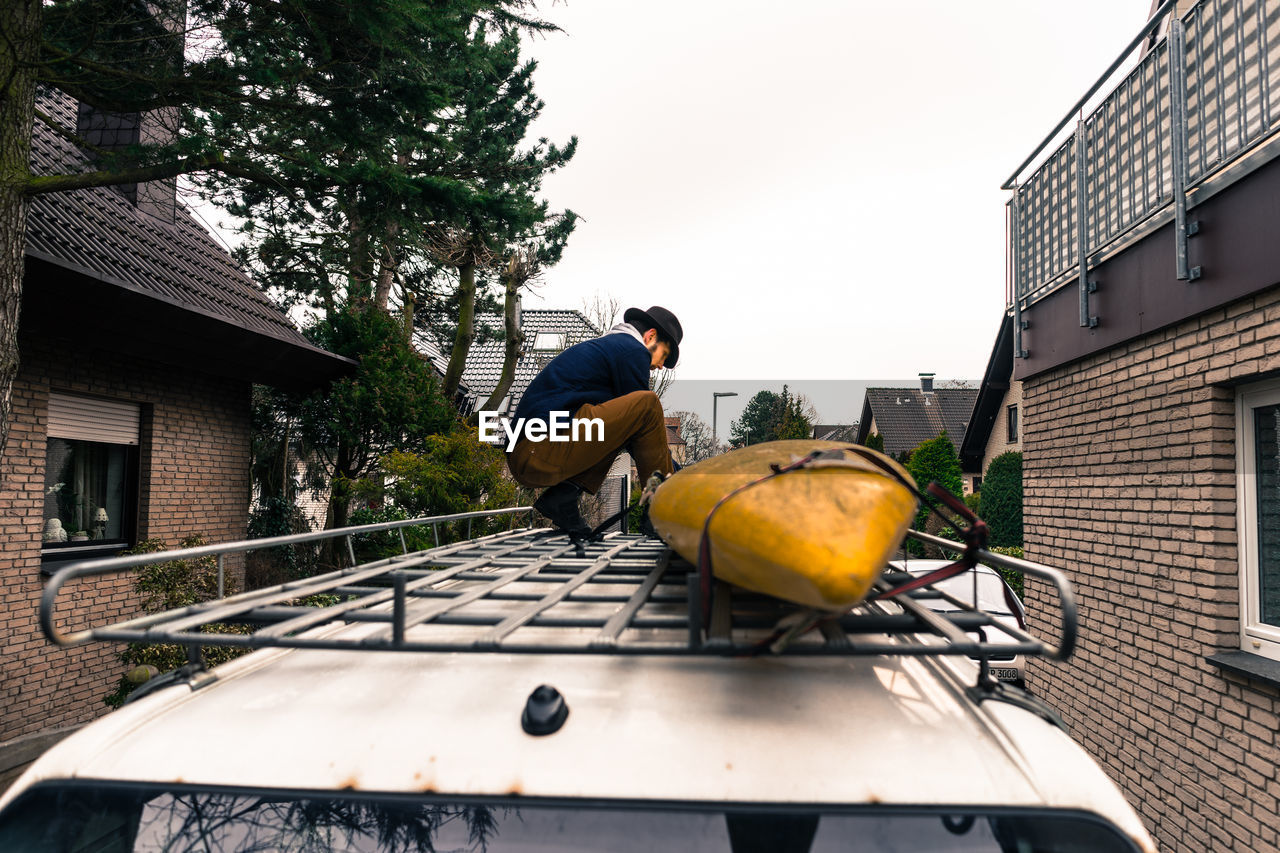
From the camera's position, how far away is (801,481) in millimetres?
1438

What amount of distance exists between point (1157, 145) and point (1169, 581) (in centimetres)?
294

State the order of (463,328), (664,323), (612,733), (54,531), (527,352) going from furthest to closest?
(527,352) < (463,328) < (54,531) < (664,323) < (612,733)

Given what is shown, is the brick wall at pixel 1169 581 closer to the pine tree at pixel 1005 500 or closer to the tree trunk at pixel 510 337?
the tree trunk at pixel 510 337

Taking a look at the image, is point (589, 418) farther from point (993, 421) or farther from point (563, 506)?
point (993, 421)

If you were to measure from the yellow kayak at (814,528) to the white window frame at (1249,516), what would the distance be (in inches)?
137

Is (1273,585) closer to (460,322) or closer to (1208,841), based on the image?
(1208,841)

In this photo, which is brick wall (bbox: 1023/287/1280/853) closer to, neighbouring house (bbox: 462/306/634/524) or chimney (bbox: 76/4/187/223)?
chimney (bbox: 76/4/187/223)

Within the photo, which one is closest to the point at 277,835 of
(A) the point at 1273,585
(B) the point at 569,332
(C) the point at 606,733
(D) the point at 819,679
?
(C) the point at 606,733

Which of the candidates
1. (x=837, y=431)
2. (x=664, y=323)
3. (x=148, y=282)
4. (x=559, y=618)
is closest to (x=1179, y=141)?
(x=664, y=323)

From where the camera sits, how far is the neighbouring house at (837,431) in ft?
183

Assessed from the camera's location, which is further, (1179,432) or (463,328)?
(463,328)

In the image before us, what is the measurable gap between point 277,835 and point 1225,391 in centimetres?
500

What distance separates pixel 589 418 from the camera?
11.3 feet

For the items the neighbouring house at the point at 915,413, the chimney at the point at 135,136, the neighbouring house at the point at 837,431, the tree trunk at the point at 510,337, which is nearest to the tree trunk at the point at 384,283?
the tree trunk at the point at 510,337
